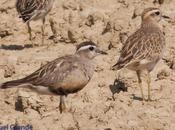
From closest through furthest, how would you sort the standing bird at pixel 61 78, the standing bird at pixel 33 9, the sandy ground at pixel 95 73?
the sandy ground at pixel 95 73 → the standing bird at pixel 61 78 → the standing bird at pixel 33 9

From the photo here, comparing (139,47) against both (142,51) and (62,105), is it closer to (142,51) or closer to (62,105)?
(142,51)

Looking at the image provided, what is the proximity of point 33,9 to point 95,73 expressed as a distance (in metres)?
2.79

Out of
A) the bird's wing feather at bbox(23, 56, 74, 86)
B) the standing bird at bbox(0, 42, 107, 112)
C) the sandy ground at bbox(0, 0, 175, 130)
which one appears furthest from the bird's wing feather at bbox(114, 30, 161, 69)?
the bird's wing feather at bbox(23, 56, 74, 86)

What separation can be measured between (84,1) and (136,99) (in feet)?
14.8

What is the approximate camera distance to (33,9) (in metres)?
14.5

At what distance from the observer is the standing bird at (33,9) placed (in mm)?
14414

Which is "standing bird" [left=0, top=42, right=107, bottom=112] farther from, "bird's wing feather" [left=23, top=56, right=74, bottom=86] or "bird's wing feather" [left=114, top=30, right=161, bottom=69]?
"bird's wing feather" [left=114, top=30, right=161, bottom=69]

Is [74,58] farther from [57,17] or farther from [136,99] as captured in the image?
[57,17]

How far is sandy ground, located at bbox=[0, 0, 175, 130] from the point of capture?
10234mm

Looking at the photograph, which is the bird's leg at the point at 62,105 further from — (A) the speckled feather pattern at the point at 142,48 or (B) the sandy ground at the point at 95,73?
(A) the speckled feather pattern at the point at 142,48

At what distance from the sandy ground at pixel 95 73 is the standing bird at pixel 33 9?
0.88 ft

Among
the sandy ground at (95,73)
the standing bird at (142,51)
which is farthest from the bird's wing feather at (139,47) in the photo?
the sandy ground at (95,73)

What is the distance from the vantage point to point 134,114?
10469 mm

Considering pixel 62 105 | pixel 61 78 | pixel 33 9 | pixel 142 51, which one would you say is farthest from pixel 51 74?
pixel 33 9
